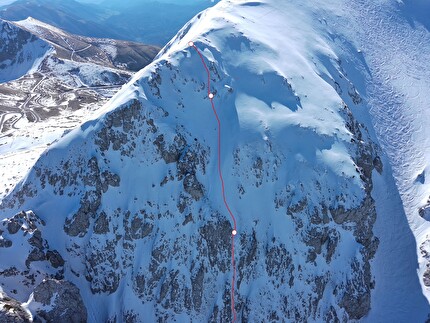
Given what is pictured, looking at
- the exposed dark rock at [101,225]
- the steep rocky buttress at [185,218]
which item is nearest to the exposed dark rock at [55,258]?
the steep rocky buttress at [185,218]

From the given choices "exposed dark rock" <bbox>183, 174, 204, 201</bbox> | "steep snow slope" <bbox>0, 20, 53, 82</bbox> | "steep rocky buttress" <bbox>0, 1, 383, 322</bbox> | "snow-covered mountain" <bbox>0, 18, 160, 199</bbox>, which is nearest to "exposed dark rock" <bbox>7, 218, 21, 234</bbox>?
"steep rocky buttress" <bbox>0, 1, 383, 322</bbox>

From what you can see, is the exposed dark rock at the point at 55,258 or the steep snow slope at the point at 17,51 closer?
the exposed dark rock at the point at 55,258

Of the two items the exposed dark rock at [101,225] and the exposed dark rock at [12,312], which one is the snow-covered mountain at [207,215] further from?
the exposed dark rock at [12,312]

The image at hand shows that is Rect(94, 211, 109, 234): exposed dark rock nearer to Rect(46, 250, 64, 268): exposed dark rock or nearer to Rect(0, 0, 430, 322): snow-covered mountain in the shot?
Rect(0, 0, 430, 322): snow-covered mountain

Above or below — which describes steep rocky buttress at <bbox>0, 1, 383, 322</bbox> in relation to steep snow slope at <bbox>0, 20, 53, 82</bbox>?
above

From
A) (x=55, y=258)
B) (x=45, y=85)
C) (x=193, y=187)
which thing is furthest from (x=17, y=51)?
(x=193, y=187)

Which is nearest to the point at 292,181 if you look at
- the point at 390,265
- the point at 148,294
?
the point at 390,265

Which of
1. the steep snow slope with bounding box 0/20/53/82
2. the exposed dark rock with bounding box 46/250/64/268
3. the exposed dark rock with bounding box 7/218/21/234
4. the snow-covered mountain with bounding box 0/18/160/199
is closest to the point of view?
the exposed dark rock with bounding box 46/250/64/268
